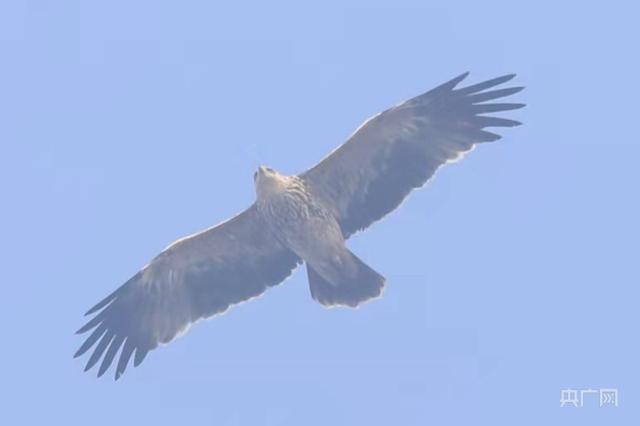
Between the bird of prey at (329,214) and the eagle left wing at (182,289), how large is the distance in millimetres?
13

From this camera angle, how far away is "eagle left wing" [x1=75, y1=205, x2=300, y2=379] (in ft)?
67.5

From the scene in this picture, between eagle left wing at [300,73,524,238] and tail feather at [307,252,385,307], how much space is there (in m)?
0.56

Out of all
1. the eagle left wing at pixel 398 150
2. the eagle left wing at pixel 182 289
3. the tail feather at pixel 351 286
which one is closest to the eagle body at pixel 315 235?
the tail feather at pixel 351 286

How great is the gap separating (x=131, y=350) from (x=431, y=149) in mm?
4656

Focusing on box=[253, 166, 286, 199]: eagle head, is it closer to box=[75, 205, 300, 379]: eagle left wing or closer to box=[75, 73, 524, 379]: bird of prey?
box=[75, 73, 524, 379]: bird of prey

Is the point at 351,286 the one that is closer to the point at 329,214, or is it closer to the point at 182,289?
the point at 329,214

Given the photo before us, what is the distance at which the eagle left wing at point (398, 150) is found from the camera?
65.1 ft

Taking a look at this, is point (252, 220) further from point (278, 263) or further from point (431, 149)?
point (431, 149)

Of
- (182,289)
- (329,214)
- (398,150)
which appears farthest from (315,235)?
(182,289)

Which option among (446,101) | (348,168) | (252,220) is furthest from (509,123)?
(252,220)

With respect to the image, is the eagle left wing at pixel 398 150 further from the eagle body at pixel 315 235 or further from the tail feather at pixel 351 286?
the tail feather at pixel 351 286

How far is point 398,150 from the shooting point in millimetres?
20078

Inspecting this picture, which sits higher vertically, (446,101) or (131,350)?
(446,101)

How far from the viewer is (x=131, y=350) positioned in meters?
21.0
